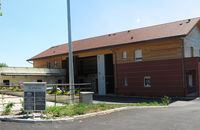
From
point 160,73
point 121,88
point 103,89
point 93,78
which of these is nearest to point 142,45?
point 160,73

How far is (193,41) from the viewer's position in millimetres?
26531

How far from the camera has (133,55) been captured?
88.4 ft

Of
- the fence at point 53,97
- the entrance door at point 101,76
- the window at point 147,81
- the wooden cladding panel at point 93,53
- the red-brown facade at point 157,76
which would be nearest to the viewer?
the fence at point 53,97

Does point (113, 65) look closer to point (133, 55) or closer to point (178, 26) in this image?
point (133, 55)

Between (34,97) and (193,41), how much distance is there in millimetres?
22795

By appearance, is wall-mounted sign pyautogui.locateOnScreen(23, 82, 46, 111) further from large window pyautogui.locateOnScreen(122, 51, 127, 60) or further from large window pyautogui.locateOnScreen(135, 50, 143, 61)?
large window pyautogui.locateOnScreen(122, 51, 127, 60)

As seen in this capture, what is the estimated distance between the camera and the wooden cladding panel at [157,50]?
23672 mm

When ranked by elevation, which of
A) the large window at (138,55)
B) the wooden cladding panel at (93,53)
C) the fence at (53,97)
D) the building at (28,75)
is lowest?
the fence at (53,97)

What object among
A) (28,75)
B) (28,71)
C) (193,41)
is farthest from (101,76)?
(193,41)

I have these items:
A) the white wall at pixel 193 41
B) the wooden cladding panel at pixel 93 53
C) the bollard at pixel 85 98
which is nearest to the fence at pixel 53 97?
the bollard at pixel 85 98

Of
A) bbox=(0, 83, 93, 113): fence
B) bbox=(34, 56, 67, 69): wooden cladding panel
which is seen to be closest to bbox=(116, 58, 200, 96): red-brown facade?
bbox=(0, 83, 93, 113): fence

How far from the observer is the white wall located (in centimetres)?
2450

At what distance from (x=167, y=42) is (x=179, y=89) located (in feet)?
16.9

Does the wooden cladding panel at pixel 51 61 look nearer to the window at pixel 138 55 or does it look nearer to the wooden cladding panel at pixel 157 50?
the wooden cladding panel at pixel 157 50
